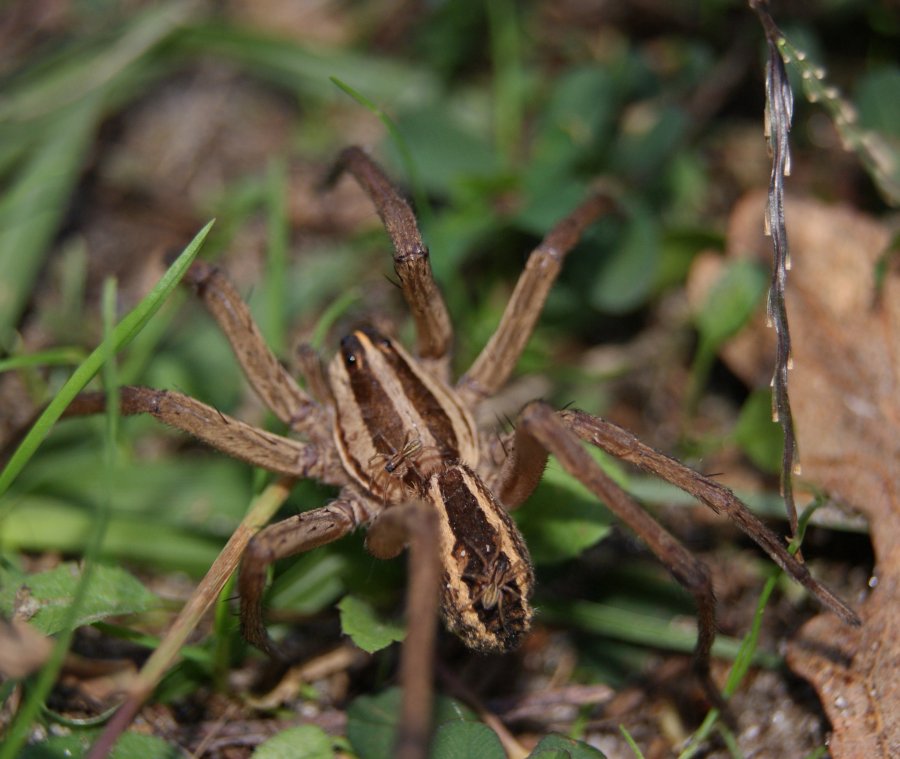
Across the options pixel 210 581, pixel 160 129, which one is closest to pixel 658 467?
pixel 210 581

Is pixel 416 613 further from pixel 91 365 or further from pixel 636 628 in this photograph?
pixel 91 365

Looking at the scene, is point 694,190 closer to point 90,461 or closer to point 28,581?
point 90,461

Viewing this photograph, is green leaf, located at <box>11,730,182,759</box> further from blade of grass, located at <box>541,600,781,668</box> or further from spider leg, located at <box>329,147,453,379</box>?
spider leg, located at <box>329,147,453,379</box>

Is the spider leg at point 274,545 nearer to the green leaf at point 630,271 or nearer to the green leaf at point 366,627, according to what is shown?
the green leaf at point 366,627

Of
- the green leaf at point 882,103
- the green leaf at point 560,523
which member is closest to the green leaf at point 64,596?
the green leaf at point 560,523

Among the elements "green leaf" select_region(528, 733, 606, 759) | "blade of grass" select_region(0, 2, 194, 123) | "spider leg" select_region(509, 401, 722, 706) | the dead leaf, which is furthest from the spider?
"blade of grass" select_region(0, 2, 194, 123)
